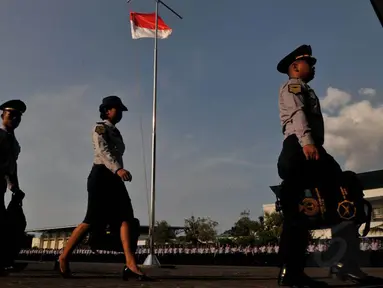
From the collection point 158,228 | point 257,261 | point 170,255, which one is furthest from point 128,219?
point 158,228

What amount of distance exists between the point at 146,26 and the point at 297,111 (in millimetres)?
16927

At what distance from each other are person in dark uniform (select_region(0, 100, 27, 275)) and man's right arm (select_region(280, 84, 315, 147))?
9.08 feet

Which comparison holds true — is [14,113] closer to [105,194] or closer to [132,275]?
[105,194]

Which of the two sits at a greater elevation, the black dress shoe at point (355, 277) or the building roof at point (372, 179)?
the building roof at point (372, 179)

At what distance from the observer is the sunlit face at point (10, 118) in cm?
445

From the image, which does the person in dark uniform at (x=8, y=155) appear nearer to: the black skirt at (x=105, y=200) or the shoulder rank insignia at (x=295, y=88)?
the black skirt at (x=105, y=200)

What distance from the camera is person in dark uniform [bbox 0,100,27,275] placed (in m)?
4.23

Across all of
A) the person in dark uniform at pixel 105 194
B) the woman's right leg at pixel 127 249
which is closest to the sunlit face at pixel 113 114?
the person in dark uniform at pixel 105 194

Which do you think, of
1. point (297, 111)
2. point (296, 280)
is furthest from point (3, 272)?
point (297, 111)

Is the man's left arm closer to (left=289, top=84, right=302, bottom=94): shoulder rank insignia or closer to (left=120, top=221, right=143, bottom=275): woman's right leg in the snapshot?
(left=120, top=221, right=143, bottom=275): woman's right leg

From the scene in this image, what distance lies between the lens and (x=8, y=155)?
4.38 metres

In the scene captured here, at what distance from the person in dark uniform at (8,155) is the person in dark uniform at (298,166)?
273cm

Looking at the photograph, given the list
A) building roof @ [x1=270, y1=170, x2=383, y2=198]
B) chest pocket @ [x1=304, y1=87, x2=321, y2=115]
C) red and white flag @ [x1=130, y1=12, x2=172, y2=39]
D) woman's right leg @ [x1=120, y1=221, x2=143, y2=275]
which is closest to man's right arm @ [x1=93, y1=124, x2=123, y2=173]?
woman's right leg @ [x1=120, y1=221, x2=143, y2=275]

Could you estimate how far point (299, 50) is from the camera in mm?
3270
